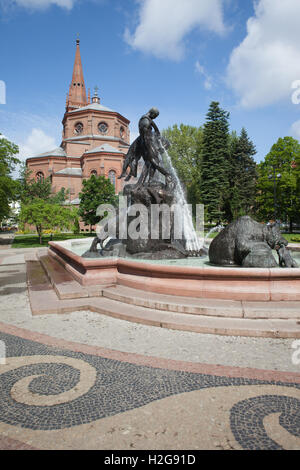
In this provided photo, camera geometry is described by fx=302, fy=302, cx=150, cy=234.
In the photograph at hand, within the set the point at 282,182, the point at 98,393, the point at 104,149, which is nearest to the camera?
the point at 98,393

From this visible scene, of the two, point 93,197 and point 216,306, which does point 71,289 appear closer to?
point 216,306

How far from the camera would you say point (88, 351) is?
13.6ft

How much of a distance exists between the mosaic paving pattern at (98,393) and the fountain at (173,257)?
2.40 meters

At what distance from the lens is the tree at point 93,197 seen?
41.2 m

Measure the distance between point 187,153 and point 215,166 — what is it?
1066 centimetres

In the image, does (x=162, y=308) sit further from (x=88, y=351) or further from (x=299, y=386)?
(x=299, y=386)

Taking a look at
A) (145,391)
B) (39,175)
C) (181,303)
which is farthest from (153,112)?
(39,175)

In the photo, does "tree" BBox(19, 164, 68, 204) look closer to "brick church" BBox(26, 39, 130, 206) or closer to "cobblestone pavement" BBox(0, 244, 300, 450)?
"brick church" BBox(26, 39, 130, 206)

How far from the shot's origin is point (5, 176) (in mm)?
30234

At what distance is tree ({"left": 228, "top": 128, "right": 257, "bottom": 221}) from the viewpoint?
151 feet

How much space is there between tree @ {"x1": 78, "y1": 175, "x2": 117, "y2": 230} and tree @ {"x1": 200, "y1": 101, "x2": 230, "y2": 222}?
14.5m

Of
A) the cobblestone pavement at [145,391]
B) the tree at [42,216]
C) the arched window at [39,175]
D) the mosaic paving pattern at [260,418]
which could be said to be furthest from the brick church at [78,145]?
the mosaic paving pattern at [260,418]

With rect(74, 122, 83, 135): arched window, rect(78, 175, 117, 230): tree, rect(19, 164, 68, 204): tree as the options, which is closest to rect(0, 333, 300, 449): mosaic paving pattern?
rect(78, 175, 117, 230): tree
